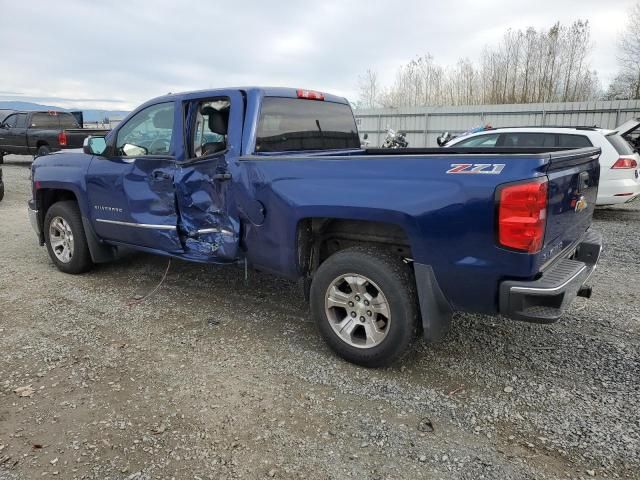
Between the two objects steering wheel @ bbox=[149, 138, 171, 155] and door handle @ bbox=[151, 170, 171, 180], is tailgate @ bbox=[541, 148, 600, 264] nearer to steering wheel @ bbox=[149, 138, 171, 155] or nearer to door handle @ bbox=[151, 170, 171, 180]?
door handle @ bbox=[151, 170, 171, 180]

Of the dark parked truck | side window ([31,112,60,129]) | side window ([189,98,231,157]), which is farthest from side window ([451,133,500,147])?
side window ([31,112,60,129])

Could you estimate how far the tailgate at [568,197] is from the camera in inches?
109

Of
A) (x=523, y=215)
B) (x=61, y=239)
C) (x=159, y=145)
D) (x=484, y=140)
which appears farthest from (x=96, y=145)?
(x=484, y=140)

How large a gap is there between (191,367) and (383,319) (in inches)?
55.0

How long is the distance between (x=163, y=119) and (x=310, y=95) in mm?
1366

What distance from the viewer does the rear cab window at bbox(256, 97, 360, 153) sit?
4.02 meters

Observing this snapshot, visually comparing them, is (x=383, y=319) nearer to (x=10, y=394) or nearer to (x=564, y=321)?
(x=564, y=321)

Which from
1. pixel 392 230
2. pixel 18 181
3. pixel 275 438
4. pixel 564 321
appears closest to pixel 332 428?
pixel 275 438

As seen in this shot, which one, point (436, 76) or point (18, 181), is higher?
point (436, 76)

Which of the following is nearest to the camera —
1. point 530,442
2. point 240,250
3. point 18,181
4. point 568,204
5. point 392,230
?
point 530,442

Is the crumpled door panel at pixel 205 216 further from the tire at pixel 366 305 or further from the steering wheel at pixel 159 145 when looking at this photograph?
the tire at pixel 366 305

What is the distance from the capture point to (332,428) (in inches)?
109

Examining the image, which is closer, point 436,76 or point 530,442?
point 530,442

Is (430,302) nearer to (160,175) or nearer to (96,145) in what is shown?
(160,175)
